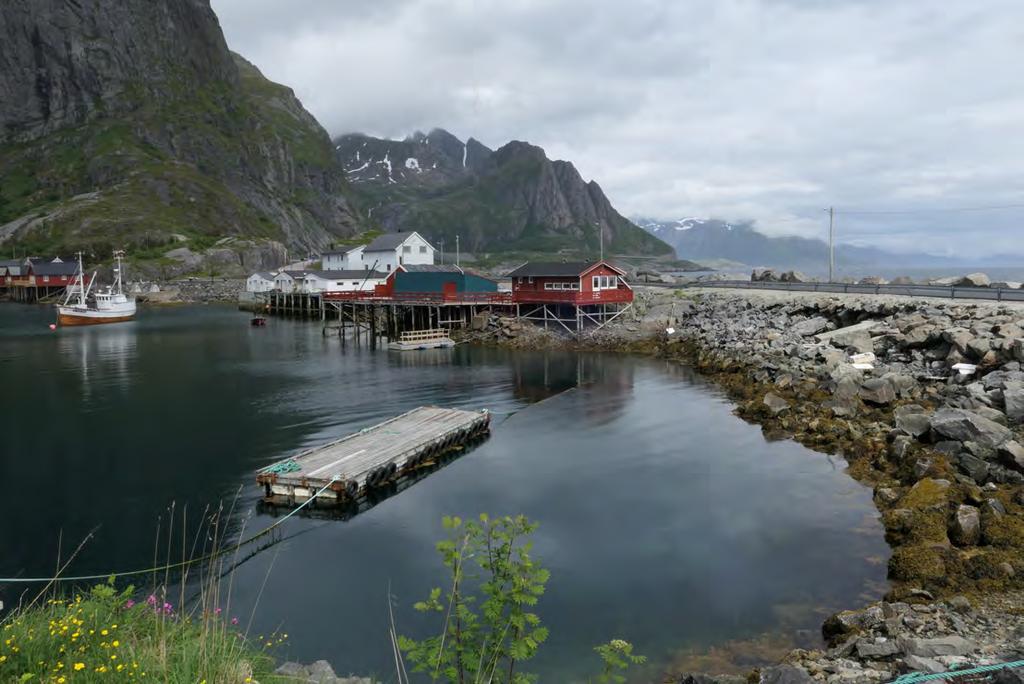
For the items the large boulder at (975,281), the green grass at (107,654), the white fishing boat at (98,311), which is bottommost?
the green grass at (107,654)

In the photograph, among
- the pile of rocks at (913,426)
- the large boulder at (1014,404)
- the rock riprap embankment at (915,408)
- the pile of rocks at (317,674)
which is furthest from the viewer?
the large boulder at (1014,404)

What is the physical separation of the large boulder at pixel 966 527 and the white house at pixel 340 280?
95.4m

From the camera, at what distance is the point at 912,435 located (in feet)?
75.2

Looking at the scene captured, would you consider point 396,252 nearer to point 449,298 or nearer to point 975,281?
point 449,298

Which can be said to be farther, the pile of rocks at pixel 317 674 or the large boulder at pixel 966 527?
the large boulder at pixel 966 527

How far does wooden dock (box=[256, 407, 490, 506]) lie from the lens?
21.5 metres

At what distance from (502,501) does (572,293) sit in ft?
135

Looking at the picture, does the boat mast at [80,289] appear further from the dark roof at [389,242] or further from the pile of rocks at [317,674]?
the pile of rocks at [317,674]

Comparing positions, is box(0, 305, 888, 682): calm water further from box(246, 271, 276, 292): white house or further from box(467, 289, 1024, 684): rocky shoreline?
box(246, 271, 276, 292): white house

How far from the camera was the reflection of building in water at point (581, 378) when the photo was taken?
3824 centimetres

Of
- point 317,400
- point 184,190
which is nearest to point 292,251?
point 184,190

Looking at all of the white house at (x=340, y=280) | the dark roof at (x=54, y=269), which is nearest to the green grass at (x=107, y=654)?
the white house at (x=340, y=280)

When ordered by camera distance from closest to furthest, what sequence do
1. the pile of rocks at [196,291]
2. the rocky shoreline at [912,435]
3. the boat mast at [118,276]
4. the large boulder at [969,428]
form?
the rocky shoreline at [912,435]
the large boulder at [969,428]
the boat mast at [118,276]
the pile of rocks at [196,291]

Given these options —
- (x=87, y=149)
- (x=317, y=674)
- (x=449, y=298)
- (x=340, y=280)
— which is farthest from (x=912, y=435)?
(x=87, y=149)
